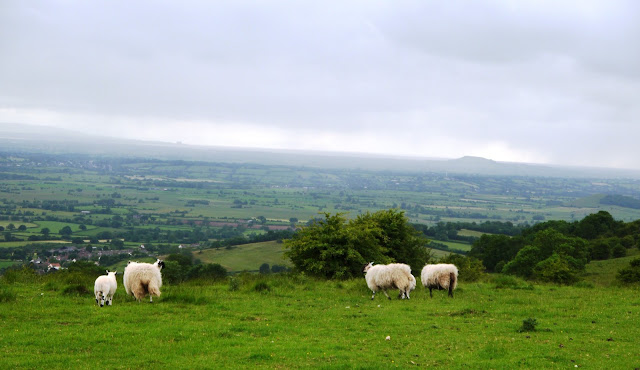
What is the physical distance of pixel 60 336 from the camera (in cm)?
1054

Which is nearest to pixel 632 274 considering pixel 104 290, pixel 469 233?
pixel 104 290

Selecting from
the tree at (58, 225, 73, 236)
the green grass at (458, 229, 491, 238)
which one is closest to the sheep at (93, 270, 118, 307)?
the tree at (58, 225, 73, 236)

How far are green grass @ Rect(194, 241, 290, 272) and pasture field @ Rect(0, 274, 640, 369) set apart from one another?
47644 millimetres

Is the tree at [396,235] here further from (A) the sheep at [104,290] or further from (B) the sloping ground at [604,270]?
(B) the sloping ground at [604,270]

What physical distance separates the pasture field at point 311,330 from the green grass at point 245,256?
156 feet

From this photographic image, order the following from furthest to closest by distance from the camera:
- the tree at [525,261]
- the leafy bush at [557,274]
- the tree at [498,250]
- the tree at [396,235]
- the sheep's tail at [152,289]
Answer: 1. the tree at [498,250]
2. the tree at [525,261]
3. the leafy bush at [557,274]
4. the tree at [396,235]
5. the sheep's tail at [152,289]

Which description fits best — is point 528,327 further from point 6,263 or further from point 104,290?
point 6,263

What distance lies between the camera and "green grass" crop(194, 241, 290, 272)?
215ft

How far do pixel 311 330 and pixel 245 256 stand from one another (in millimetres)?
62520

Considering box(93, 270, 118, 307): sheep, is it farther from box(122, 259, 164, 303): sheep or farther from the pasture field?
box(122, 259, 164, 303): sheep

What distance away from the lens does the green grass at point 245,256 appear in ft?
215

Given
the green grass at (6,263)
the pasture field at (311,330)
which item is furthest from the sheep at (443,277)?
the green grass at (6,263)

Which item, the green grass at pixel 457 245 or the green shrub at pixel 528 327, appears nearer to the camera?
the green shrub at pixel 528 327

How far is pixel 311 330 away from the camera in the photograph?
12.1 metres
